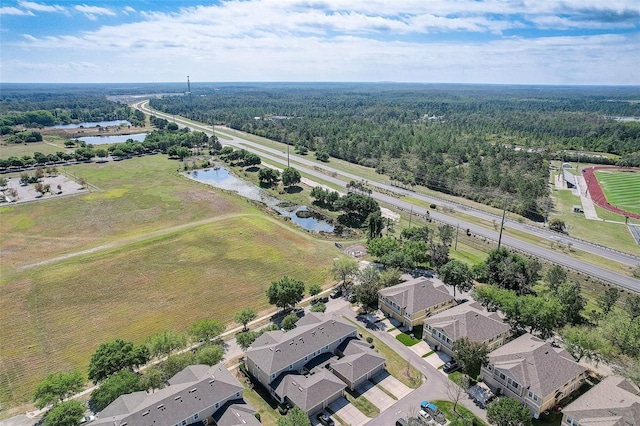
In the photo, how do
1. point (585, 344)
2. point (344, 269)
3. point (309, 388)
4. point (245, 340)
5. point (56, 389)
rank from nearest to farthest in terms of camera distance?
point (56, 389)
point (309, 388)
point (585, 344)
point (245, 340)
point (344, 269)

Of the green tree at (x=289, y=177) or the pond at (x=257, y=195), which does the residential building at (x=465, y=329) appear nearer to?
the pond at (x=257, y=195)

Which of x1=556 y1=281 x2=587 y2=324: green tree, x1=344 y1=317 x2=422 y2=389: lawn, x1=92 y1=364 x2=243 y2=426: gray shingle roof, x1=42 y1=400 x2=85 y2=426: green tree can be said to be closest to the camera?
x1=92 y1=364 x2=243 y2=426: gray shingle roof

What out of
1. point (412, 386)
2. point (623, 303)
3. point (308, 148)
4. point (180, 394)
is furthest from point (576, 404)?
point (308, 148)

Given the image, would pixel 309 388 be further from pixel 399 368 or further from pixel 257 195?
pixel 257 195

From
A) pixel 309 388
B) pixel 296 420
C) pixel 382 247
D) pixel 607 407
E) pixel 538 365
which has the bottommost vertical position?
pixel 309 388

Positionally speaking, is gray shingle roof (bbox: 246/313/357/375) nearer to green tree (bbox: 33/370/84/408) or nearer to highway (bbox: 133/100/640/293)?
green tree (bbox: 33/370/84/408)

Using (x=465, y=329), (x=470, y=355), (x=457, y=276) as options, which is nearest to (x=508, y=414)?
(x=470, y=355)

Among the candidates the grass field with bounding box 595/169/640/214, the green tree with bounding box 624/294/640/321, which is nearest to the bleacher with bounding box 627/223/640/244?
the grass field with bounding box 595/169/640/214
